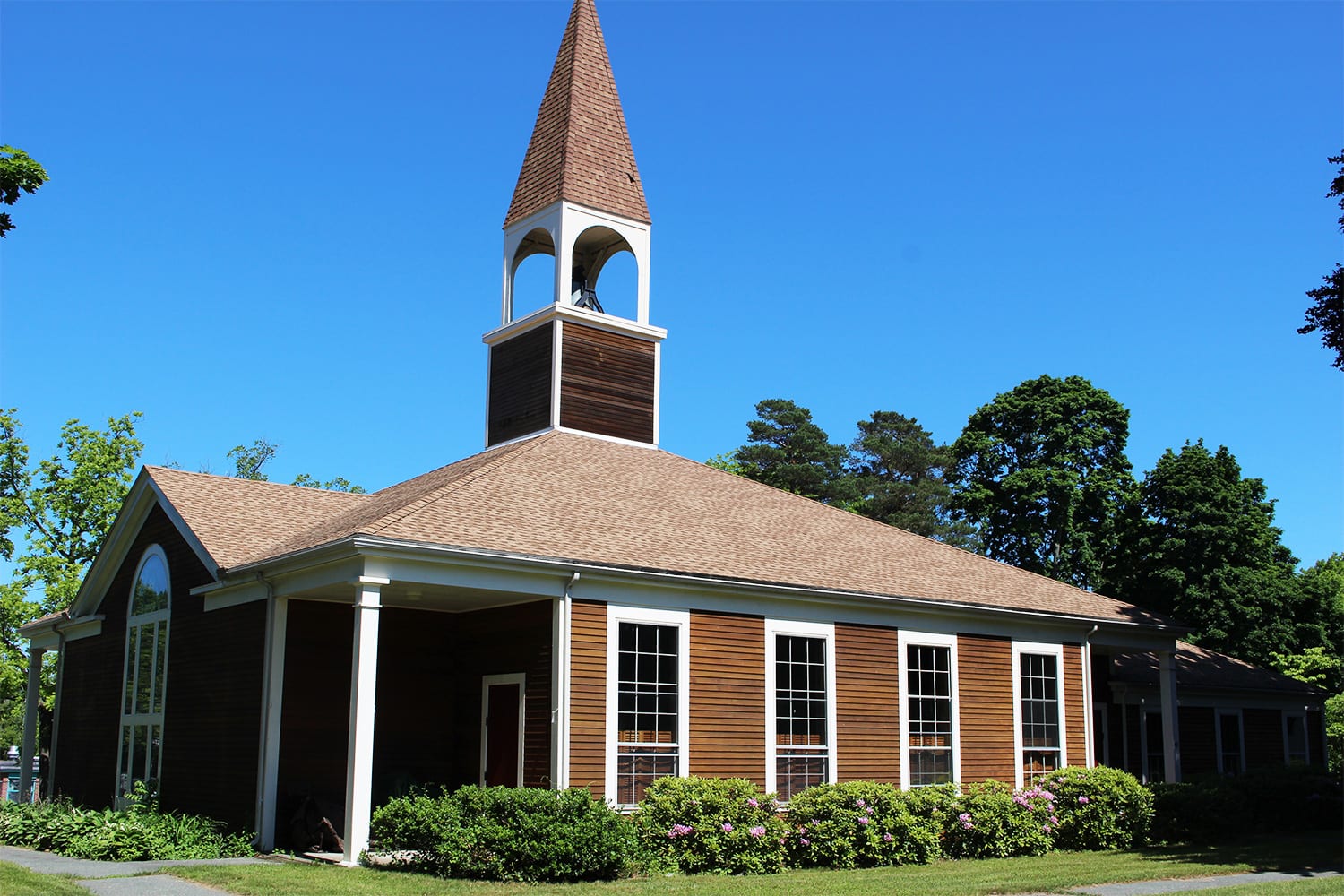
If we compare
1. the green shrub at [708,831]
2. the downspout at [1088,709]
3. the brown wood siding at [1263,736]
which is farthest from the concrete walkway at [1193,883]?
the brown wood siding at [1263,736]

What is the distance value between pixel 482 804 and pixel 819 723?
21.8 feet

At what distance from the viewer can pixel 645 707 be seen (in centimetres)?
1717

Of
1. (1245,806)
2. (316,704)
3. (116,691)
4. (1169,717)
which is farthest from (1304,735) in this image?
(116,691)

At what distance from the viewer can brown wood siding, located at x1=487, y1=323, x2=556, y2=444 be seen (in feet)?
74.4

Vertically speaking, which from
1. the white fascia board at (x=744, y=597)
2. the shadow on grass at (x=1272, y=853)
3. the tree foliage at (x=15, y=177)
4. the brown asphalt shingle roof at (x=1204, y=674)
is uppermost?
the tree foliage at (x=15, y=177)

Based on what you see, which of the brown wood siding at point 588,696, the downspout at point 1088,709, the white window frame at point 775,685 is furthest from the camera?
the downspout at point 1088,709

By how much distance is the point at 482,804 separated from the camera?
14180 mm

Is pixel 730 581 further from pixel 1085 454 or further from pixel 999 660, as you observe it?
pixel 1085 454

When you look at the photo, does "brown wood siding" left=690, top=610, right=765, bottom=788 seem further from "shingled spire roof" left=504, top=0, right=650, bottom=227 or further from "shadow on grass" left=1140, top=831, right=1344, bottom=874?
"shingled spire roof" left=504, top=0, right=650, bottom=227

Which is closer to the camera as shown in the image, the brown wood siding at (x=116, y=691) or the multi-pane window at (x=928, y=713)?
the brown wood siding at (x=116, y=691)

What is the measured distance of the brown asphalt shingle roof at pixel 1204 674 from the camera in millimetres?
27297

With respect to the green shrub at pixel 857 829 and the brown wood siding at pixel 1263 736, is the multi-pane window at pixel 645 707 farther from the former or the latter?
the brown wood siding at pixel 1263 736

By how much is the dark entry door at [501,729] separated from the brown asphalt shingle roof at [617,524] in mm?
2387

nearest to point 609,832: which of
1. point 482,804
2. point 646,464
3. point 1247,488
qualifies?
point 482,804
